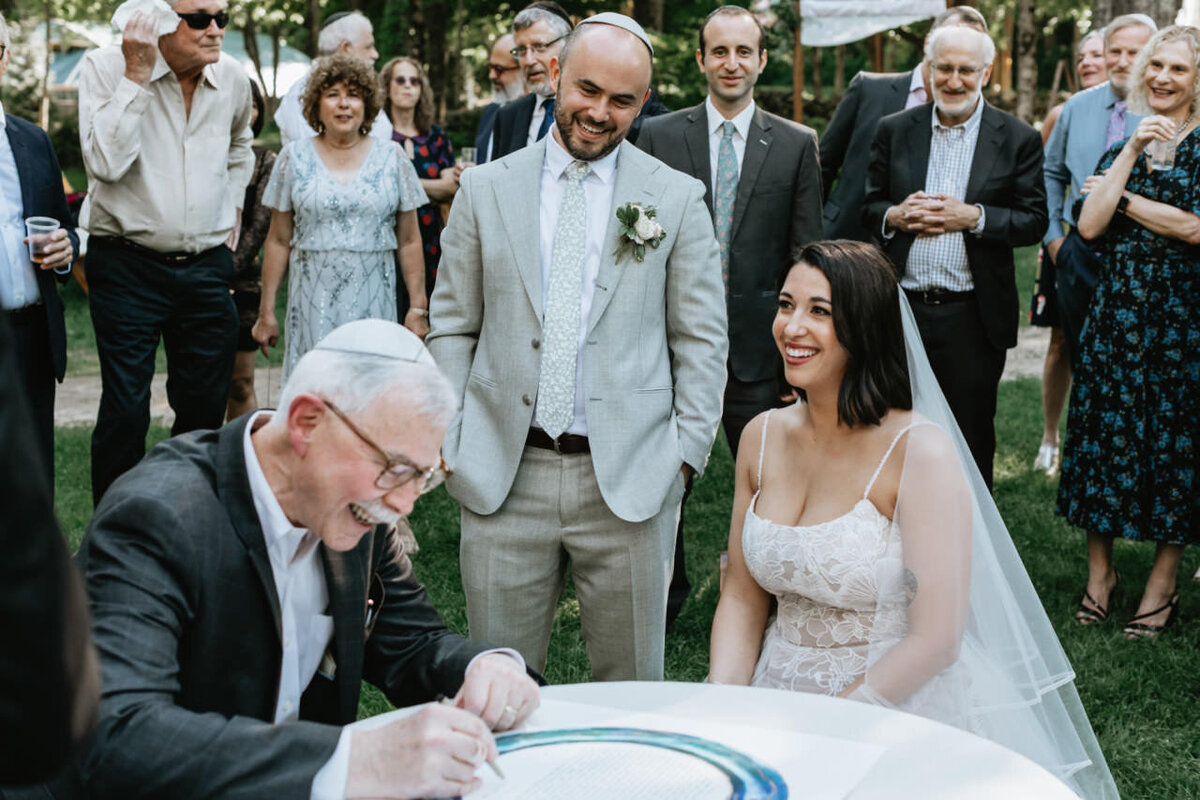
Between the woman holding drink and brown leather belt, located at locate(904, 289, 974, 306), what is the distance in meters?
0.52

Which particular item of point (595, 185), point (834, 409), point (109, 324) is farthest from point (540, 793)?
point (109, 324)

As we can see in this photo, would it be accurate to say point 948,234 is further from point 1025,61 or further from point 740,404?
point 1025,61

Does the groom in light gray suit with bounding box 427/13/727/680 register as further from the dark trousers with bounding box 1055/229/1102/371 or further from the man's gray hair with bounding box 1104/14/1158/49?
the man's gray hair with bounding box 1104/14/1158/49

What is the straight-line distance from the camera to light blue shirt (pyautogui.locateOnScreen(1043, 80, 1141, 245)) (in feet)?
20.9

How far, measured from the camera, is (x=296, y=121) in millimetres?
6801

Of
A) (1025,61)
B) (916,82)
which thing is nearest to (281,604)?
(916,82)

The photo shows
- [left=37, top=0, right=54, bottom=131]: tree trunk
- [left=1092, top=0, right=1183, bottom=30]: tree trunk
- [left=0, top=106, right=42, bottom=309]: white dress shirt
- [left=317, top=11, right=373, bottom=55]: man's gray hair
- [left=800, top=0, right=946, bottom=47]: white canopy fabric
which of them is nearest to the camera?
[left=0, top=106, right=42, bottom=309]: white dress shirt

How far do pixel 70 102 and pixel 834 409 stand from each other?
38.9 m

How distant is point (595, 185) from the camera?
362cm

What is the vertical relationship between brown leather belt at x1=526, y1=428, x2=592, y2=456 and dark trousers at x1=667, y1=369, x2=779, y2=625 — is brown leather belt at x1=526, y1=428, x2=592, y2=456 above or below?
above

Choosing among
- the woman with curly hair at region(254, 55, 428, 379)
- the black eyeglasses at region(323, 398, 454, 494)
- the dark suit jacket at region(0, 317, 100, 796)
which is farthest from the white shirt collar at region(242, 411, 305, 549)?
the woman with curly hair at region(254, 55, 428, 379)

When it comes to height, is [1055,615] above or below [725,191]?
below

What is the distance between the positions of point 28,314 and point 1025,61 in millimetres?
20662

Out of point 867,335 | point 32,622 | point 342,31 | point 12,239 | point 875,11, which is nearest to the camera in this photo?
point 32,622
